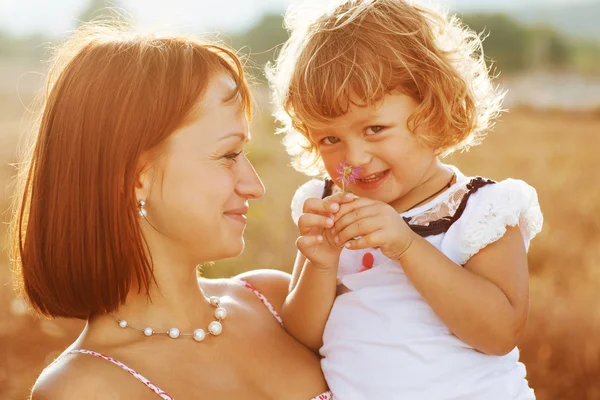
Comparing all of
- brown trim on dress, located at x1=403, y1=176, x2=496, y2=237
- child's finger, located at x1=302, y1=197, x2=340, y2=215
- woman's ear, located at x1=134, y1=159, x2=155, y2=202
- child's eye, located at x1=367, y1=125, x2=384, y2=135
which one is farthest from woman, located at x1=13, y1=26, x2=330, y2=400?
brown trim on dress, located at x1=403, y1=176, x2=496, y2=237

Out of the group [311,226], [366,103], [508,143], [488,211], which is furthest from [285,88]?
[508,143]

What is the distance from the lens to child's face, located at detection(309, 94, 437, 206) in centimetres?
216

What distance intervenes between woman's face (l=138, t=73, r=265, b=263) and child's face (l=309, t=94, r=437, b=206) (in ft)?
0.98

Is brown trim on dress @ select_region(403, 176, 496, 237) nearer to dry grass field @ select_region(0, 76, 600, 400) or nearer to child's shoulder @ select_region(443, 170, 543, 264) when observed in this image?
child's shoulder @ select_region(443, 170, 543, 264)

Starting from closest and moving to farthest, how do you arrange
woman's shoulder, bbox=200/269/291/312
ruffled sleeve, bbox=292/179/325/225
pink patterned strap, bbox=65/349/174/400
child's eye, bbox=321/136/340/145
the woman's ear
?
pink patterned strap, bbox=65/349/174/400 < the woman's ear < child's eye, bbox=321/136/340/145 < woman's shoulder, bbox=200/269/291/312 < ruffled sleeve, bbox=292/179/325/225

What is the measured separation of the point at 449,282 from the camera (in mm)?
1957

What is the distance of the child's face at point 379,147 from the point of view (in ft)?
7.07

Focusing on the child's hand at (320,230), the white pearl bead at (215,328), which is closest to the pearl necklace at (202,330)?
the white pearl bead at (215,328)

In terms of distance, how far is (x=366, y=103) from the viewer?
2.13 m

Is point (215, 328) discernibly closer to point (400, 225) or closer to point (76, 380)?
point (76, 380)

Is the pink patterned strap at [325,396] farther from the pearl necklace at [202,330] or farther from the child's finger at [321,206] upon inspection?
the child's finger at [321,206]

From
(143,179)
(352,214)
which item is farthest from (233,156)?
(352,214)

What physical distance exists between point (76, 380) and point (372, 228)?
797mm

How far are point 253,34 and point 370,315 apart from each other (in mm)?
6002
